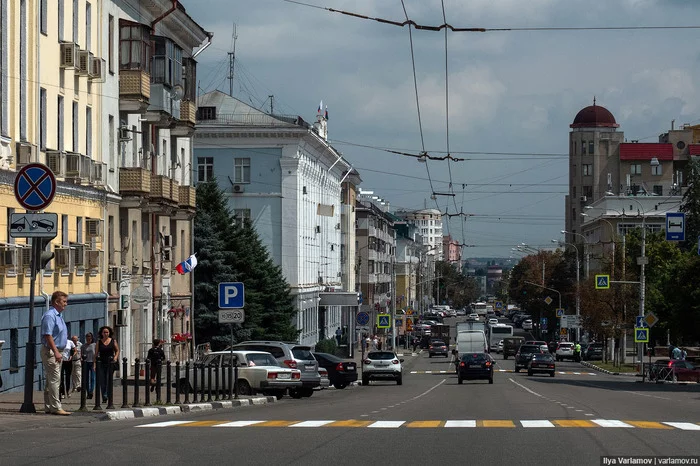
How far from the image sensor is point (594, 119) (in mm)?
158125

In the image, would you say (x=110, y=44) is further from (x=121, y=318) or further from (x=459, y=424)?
(x=459, y=424)

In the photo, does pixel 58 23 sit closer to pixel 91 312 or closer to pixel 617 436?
pixel 91 312

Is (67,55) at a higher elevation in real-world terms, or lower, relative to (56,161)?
higher

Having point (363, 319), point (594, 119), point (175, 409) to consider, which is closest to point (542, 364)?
point (363, 319)

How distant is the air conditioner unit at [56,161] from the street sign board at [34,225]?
14.8 meters

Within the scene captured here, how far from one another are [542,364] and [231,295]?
36.4 meters

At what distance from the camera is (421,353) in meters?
115

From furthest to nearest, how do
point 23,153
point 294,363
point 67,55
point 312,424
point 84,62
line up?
point 84,62
point 67,55
point 294,363
point 23,153
point 312,424

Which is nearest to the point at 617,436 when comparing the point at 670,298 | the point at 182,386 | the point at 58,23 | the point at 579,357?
the point at 182,386

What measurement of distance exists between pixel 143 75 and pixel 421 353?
246 feet

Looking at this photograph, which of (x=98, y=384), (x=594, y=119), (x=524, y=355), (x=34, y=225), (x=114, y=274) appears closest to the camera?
(x=34, y=225)

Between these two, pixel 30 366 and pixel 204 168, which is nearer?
pixel 30 366

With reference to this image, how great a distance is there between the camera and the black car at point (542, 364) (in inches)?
2490

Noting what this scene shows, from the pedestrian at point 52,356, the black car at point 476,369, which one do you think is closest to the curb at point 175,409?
the pedestrian at point 52,356
